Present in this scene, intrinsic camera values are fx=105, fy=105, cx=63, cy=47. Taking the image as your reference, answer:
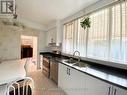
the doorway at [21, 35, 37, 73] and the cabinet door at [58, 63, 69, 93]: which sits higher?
the doorway at [21, 35, 37, 73]

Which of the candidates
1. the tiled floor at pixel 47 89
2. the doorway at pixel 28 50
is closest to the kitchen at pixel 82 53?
the tiled floor at pixel 47 89

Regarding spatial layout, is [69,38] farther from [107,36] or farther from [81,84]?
[81,84]

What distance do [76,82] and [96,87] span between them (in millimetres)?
631

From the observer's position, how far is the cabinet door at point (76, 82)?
2.10 metres

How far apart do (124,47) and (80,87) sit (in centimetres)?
115

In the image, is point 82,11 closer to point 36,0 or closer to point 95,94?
point 36,0

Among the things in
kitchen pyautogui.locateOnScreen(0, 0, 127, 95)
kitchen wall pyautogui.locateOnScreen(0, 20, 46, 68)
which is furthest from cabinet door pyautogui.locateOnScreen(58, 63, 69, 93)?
kitchen wall pyautogui.locateOnScreen(0, 20, 46, 68)

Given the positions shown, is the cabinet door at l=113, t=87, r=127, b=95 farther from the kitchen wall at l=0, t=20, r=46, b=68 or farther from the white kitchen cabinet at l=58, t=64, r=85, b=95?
the kitchen wall at l=0, t=20, r=46, b=68

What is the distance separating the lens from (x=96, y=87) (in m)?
1.73

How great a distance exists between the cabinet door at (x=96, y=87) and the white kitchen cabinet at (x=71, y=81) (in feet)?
0.51

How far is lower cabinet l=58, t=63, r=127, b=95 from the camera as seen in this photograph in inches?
58.4

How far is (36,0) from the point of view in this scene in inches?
113

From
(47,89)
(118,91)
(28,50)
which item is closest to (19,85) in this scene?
(118,91)

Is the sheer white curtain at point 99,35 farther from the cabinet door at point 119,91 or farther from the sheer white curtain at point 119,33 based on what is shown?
the cabinet door at point 119,91
